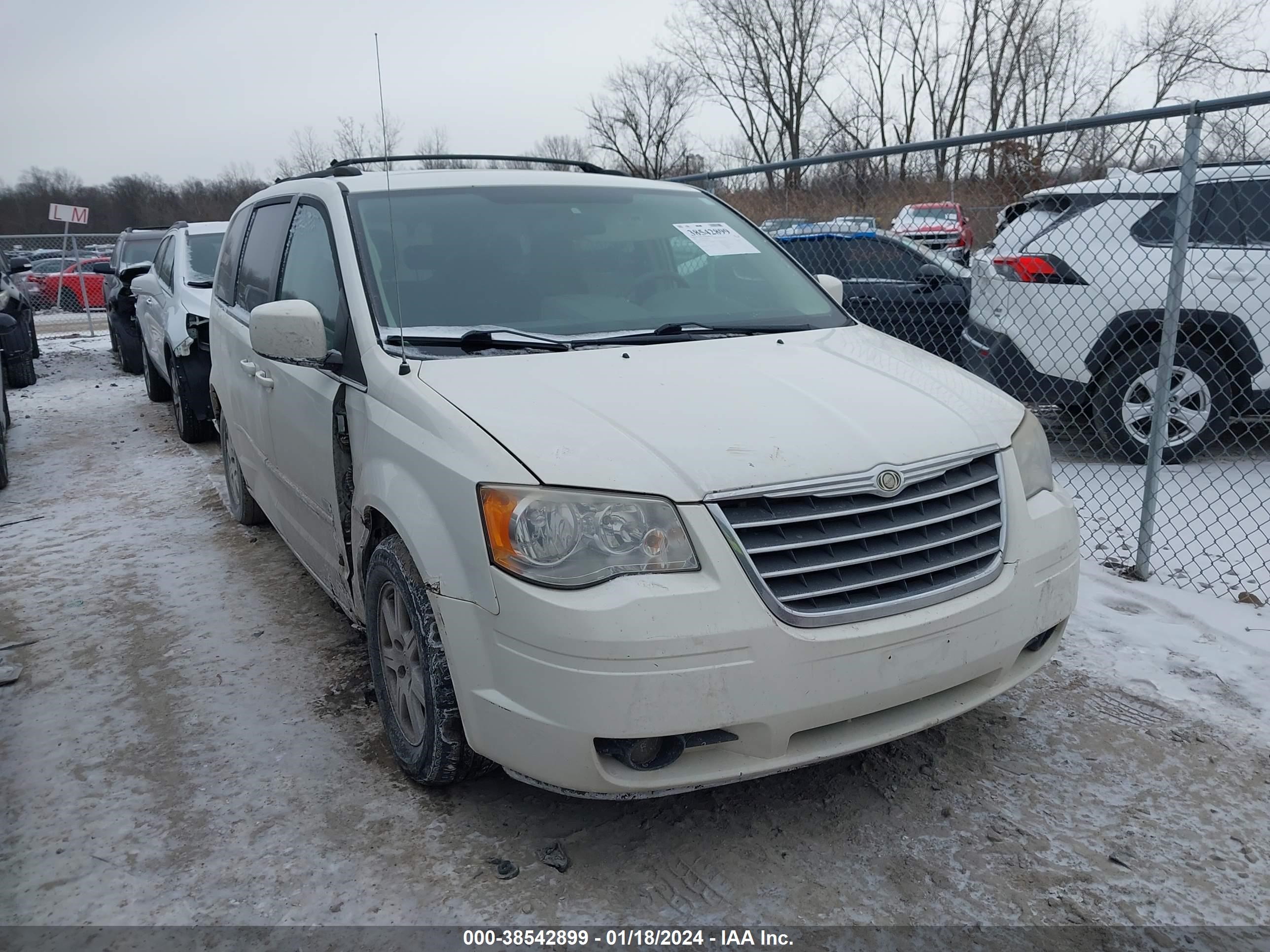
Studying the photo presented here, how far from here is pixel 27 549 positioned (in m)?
5.38

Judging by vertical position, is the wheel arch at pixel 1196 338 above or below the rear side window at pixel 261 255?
below

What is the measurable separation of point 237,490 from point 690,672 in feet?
13.5

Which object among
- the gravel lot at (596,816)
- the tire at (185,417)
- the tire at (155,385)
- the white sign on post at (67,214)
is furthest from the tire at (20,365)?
the gravel lot at (596,816)

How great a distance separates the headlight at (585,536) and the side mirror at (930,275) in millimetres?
4709

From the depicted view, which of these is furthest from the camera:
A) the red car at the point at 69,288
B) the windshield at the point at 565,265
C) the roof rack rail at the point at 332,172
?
the red car at the point at 69,288

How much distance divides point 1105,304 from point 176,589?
17.7 feet

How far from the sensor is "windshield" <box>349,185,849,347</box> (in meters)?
3.20

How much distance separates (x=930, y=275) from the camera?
21.7 feet

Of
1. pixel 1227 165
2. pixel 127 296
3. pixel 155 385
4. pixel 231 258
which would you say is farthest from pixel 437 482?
pixel 127 296

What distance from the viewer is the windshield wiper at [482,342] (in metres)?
2.98

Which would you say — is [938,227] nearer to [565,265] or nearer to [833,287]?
[833,287]

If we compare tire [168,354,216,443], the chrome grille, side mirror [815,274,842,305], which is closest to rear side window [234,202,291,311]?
side mirror [815,274,842,305]

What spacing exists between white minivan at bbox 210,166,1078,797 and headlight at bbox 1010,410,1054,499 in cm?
1

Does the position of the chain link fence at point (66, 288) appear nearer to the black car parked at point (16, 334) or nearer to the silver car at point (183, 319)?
the black car parked at point (16, 334)
